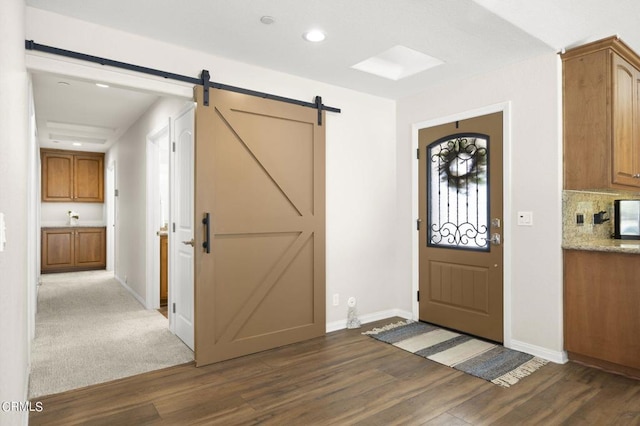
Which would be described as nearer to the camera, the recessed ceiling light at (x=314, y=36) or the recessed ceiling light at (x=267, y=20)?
the recessed ceiling light at (x=267, y=20)

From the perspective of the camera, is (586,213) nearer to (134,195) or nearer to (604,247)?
(604,247)

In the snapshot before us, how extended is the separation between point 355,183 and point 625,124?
2.37 meters

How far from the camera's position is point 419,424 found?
225 centimetres

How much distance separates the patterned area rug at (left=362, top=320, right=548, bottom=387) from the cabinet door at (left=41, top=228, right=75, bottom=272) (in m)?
7.03

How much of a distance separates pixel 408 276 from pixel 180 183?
2647 millimetres

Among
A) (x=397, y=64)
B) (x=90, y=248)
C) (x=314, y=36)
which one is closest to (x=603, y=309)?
(x=397, y=64)

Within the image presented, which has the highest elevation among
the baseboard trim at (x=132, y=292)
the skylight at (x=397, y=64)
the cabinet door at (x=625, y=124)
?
the skylight at (x=397, y=64)

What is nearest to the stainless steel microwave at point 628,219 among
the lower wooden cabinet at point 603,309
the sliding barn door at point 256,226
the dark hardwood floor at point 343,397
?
the lower wooden cabinet at point 603,309

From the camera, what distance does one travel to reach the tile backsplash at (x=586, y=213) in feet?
10.5

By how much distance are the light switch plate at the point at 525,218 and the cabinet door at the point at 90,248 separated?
818cm

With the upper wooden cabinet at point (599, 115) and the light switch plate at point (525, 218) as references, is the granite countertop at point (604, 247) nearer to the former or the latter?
the light switch plate at point (525, 218)

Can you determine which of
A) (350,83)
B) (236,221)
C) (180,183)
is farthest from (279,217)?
(350,83)

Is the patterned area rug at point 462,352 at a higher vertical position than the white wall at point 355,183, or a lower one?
lower

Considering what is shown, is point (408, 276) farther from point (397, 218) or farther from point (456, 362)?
point (456, 362)
